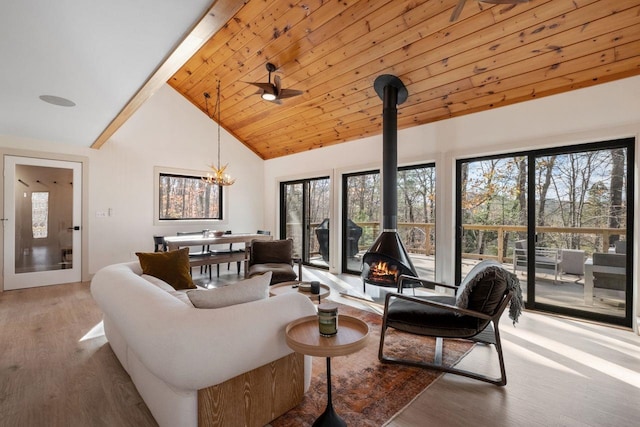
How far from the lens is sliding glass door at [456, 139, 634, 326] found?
10.4 ft

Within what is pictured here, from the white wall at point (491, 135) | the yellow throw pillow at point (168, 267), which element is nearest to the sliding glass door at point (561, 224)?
the white wall at point (491, 135)

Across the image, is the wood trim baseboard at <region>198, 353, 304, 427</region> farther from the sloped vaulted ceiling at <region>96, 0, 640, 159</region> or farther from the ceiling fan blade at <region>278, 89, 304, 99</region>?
the ceiling fan blade at <region>278, 89, 304, 99</region>

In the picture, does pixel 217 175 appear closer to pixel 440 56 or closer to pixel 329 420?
pixel 440 56

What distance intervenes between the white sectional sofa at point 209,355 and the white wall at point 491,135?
313cm

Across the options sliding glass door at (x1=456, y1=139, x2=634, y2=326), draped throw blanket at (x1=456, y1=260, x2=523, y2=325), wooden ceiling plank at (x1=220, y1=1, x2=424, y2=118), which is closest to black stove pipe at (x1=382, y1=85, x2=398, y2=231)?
wooden ceiling plank at (x1=220, y1=1, x2=424, y2=118)

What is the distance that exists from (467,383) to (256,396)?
1.45 metres

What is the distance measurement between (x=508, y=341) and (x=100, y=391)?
323cm

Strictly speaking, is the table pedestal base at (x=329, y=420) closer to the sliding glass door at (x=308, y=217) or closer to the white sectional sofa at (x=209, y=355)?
the white sectional sofa at (x=209, y=355)

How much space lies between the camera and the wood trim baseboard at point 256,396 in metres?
1.47

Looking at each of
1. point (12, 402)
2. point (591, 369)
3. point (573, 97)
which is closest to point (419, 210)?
point (573, 97)

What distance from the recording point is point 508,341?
110 inches

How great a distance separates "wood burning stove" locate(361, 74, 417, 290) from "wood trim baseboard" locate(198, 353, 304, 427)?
2174mm

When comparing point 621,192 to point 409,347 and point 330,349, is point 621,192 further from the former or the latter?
point 330,349

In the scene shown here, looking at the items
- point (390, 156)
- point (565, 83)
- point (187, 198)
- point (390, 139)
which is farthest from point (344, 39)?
point (187, 198)
